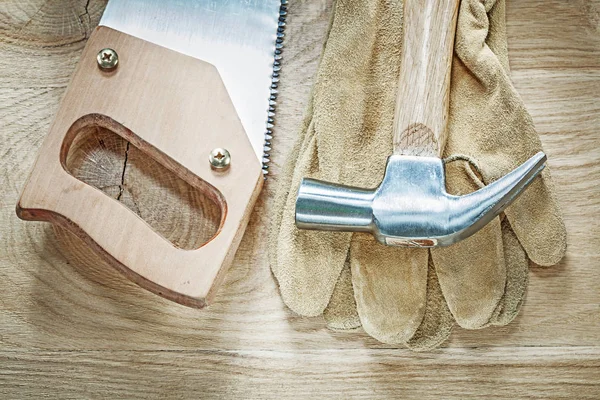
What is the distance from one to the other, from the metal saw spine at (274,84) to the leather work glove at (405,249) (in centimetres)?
4

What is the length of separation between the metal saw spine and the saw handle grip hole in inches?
4.1

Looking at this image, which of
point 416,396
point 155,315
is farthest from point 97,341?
point 416,396

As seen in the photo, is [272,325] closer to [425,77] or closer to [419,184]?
[419,184]

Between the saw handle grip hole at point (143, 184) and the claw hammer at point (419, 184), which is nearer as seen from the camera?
the claw hammer at point (419, 184)

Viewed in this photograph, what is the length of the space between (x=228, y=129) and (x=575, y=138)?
1.70 ft

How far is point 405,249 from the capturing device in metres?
1.03

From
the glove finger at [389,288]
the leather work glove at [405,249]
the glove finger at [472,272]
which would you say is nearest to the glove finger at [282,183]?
the leather work glove at [405,249]

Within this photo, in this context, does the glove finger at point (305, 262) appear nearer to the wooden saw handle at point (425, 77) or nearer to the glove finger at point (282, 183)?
the glove finger at point (282, 183)

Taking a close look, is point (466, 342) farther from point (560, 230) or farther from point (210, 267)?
point (210, 267)

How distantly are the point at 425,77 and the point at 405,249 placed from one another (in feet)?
0.80

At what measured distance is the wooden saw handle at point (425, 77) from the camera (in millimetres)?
988

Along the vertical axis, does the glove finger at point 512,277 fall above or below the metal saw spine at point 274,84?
below

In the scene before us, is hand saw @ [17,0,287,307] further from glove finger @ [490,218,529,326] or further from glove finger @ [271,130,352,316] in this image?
glove finger @ [490,218,529,326]

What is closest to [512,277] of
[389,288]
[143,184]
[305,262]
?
[389,288]
